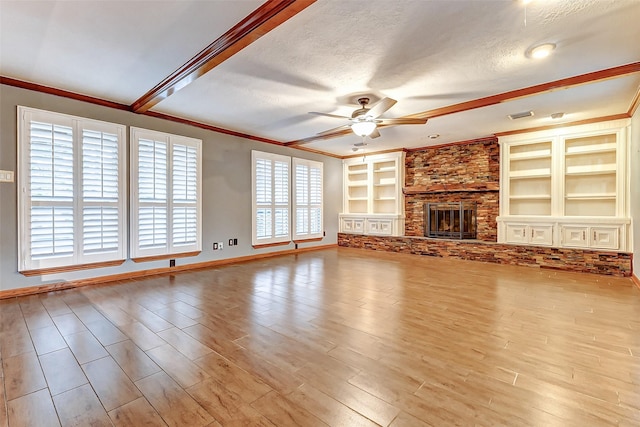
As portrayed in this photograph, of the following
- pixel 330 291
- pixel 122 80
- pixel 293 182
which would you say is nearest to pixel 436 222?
pixel 293 182

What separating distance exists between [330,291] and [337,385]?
2.05 m

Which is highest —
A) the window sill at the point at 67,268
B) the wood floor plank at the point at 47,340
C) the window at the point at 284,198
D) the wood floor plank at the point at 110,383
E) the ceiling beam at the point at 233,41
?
the ceiling beam at the point at 233,41

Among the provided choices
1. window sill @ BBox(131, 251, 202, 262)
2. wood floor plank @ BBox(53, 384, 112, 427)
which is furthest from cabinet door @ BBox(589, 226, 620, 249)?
window sill @ BBox(131, 251, 202, 262)

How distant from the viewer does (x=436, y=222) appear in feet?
23.2

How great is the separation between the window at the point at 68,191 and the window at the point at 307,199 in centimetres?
365

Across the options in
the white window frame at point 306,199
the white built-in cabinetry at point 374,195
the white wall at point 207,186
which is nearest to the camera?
the white wall at point 207,186

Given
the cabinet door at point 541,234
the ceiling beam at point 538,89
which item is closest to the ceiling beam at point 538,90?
the ceiling beam at point 538,89

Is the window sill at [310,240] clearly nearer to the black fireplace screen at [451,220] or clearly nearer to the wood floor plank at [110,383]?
the black fireplace screen at [451,220]

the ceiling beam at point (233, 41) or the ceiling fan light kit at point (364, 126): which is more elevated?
the ceiling beam at point (233, 41)

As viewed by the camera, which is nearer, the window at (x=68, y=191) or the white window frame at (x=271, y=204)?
the window at (x=68, y=191)

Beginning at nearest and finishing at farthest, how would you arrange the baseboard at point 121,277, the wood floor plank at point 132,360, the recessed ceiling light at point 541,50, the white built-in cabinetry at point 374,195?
the wood floor plank at point 132,360, the recessed ceiling light at point 541,50, the baseboard at point 121,277, the white built-in cabinetry at point 374,195

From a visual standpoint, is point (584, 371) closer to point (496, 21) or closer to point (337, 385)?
point (337, 385)

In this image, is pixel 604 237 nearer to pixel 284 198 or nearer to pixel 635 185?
pixel 635 185

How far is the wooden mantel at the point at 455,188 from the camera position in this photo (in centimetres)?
626
